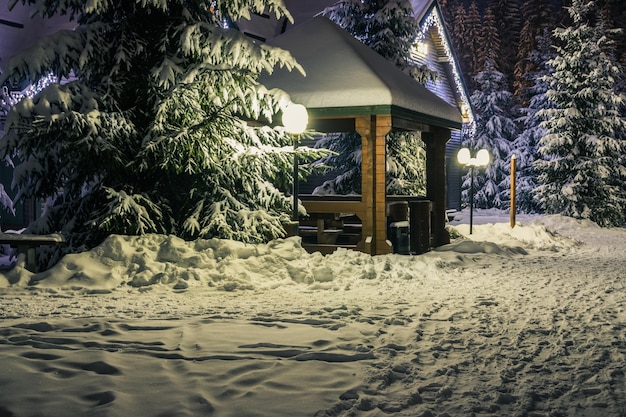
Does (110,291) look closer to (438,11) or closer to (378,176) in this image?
(378,176)

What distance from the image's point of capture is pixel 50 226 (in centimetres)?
1192

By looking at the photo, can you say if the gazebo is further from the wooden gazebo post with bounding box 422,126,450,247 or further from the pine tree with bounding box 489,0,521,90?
the pine tree with bounding box 489,0,521,90

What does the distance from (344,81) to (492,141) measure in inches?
1103

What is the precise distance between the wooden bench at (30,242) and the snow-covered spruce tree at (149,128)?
0.68 metres

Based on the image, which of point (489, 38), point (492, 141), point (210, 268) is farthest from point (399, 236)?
point (489, 38)

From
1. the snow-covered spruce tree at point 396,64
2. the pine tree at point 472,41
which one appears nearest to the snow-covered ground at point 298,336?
the snow-covered spruce tree at point 396,64

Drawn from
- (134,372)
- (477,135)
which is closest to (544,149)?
(477,135)

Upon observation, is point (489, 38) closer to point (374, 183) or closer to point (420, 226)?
point (420, 226)

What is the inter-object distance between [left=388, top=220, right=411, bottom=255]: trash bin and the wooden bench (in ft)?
22.6

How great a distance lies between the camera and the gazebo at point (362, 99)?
43.1 feet

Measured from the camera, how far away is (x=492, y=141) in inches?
1569

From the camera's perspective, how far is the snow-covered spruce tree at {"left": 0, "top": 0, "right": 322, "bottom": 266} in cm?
1048

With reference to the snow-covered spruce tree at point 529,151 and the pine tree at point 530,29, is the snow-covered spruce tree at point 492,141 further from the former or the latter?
the pine tree at point 530,29

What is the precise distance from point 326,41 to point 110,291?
830 centimetres
